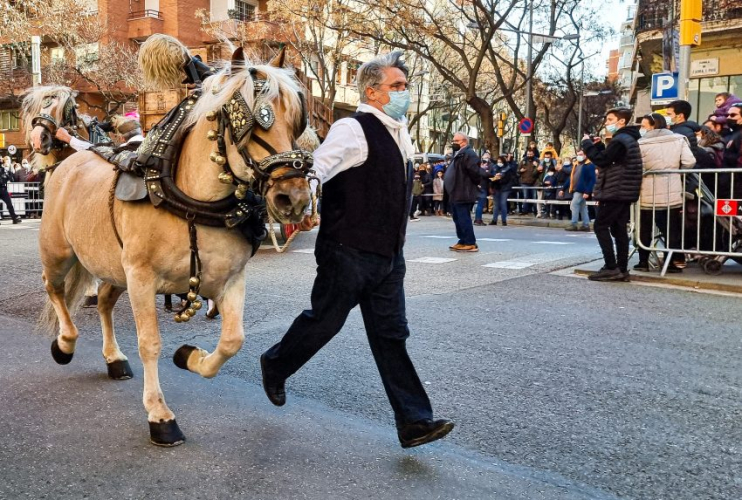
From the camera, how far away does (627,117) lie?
9070 mm

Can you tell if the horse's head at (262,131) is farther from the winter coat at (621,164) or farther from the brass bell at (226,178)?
the winter coat at (621,164)

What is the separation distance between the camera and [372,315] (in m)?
3.55

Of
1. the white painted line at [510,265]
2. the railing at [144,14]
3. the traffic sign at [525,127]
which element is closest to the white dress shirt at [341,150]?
the white painted line at [510,265]

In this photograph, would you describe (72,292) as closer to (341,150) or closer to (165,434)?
(165,434)

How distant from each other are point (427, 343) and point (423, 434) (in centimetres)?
234

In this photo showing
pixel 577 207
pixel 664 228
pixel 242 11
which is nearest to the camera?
pixel 664 228

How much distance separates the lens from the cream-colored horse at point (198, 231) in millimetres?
3238

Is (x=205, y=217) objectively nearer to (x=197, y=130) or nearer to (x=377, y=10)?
(x=197, y=130)

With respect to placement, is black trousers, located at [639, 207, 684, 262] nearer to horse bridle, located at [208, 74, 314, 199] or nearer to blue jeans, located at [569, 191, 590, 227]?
horse bridle, located at [208, 74, 314, 199]

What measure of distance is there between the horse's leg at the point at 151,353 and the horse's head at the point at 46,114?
131 inches

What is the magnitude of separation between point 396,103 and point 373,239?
681 millimetres

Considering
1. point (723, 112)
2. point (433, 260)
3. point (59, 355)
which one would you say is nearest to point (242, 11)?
point (433, 260)

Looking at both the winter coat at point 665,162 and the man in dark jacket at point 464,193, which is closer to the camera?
the winter coat at point 665,162

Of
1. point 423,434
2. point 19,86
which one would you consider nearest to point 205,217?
point 423,434
